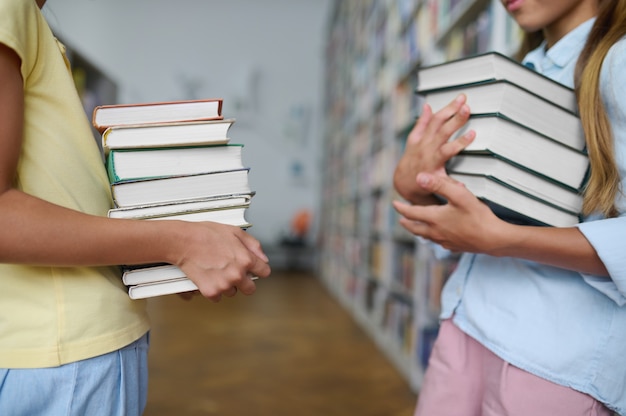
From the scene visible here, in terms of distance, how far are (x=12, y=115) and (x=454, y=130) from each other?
1.87 feet

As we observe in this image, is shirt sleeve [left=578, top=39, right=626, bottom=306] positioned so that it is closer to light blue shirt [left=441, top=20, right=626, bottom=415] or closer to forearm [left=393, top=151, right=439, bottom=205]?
light blue shirt [left=441, top=20, right=626, bottom=415]

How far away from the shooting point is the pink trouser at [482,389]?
0.70 metres

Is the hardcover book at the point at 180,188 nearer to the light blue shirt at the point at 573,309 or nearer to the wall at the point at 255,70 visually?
the light blue shirt at the point at 573,309

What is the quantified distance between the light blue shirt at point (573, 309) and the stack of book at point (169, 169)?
427mm

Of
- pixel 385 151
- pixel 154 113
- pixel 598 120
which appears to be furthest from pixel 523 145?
pixel 385 151

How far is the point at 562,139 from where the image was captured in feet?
2.46

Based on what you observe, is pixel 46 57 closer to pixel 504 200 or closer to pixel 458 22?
pixel 504 200

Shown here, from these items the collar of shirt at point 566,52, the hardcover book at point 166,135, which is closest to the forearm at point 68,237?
the hardcover book at point 166,135

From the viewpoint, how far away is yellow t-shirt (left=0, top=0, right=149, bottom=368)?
525 mm

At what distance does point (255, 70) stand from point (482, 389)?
5.99 metres

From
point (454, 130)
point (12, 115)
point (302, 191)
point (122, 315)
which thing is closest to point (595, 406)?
point (454, 130)

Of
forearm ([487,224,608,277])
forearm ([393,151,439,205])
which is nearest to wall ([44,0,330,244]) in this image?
forearm ([393,151,439,205])

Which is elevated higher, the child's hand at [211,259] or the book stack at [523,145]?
the book stack at [523,145]

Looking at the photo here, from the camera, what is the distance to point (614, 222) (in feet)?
2.11
